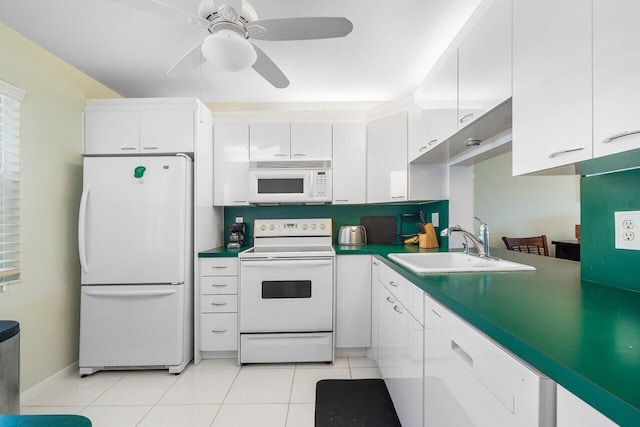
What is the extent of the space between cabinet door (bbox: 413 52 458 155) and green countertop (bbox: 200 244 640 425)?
0.89 meters

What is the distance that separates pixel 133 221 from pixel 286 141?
1424mm

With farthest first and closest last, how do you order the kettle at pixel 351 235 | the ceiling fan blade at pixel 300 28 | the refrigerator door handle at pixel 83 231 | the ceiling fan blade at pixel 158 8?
the kettle at pixel 351 235
the refrigerator door handle at pixel 83 231
the ceiling fan blade at pixel 300 28
the ceiling fan blade at pixel 158 8

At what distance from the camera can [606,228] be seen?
1.06 m

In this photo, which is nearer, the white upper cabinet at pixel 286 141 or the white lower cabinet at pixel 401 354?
the white lower cabinet at pixel 401 354

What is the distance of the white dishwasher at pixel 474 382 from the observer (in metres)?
0.57

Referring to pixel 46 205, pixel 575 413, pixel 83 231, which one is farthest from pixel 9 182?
pixel 575 413

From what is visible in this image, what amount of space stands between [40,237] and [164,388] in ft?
4.44

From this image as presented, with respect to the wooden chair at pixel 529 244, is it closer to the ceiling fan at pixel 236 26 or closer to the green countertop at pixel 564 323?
the green countertop at pixel 564 323

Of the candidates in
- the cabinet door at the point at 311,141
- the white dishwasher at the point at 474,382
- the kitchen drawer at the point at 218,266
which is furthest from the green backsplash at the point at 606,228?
the kitchen drawer at the point at 218,266

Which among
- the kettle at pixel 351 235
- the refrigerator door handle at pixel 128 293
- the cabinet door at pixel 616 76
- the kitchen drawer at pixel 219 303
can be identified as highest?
the cabinet door at pixel 616 76

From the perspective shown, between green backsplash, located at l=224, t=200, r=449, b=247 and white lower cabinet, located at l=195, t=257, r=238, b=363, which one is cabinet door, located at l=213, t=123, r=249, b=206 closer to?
green backsplash, located at l=224, t=200, r=449, b=247

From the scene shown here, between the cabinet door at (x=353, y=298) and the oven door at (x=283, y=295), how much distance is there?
0.14m

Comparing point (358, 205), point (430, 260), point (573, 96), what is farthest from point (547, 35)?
point (358, 205)

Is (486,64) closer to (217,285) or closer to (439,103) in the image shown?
(439,103)
